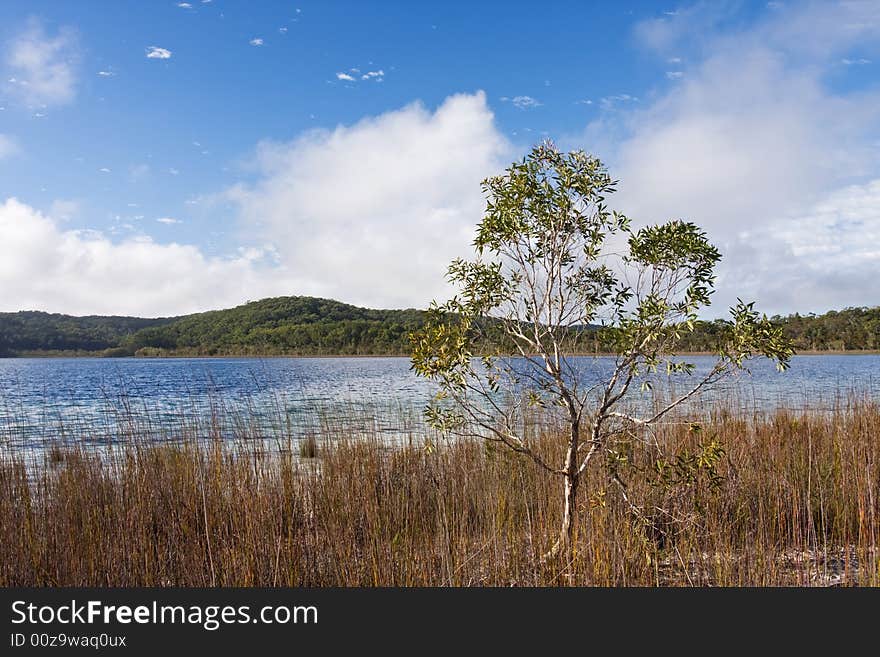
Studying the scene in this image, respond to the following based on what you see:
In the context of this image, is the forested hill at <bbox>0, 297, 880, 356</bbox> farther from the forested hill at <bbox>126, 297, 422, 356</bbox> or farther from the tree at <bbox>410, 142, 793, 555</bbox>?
the tree at <bbox>410, 142, 793, 555</bbox>

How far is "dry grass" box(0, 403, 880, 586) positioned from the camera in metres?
3.91

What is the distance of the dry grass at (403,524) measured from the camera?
154 inches

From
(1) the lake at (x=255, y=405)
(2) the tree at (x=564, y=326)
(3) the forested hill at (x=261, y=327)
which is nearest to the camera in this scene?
(2) the tree at (x=564, y=326)

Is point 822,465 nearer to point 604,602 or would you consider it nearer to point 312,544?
point 604,602

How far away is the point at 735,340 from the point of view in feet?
11.6

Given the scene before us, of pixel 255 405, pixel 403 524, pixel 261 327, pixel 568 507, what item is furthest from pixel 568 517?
pixel 261 327

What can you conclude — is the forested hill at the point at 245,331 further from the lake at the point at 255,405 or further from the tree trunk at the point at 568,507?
the tree trunk at the point at 568,507

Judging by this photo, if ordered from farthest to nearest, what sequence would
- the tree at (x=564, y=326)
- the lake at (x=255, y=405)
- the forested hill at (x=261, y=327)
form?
the forested hill at (x=261, y=327) < the lake at (x=255, y=405) < the tree at (x=564, y=326)

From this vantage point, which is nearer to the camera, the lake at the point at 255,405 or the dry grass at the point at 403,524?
the dry grass at the point at 403,524

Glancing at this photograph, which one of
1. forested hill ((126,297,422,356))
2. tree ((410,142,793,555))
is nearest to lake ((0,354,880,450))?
tree ((410,142,793,555))

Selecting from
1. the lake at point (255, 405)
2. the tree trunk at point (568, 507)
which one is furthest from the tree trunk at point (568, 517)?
the lake at point (255, 405)

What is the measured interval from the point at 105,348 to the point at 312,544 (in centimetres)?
5971

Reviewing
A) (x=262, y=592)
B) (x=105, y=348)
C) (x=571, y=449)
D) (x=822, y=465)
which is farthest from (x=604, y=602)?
(x=105, y=348)

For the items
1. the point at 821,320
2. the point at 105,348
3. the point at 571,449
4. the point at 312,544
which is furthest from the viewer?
the point at 105,348
